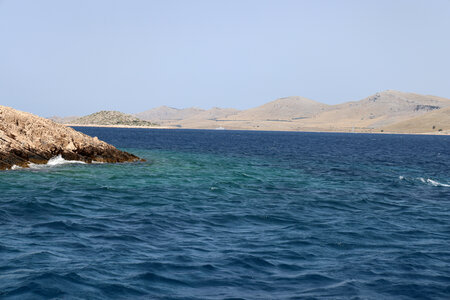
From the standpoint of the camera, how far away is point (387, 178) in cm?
4022

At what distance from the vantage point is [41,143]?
44219 mm

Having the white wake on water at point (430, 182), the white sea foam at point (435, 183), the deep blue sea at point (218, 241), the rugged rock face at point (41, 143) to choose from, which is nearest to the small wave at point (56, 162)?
the rugged rock face at point (41, 143)

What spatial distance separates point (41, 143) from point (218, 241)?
3302cm

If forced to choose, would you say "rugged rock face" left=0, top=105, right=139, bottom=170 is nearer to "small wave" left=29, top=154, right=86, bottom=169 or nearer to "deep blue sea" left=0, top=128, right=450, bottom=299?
"small wave" left=29, top=154, right=86, bottom=169

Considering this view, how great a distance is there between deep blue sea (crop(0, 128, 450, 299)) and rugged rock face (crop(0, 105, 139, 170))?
29.8ft

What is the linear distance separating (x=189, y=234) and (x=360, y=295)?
7792 millimetres

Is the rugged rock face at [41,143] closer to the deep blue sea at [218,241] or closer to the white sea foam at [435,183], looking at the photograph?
the deep blue sea at [218,241]

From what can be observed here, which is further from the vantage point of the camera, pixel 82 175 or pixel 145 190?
pixel 82 175

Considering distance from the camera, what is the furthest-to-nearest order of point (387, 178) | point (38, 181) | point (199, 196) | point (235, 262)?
point (387, 178) → point (38, 181) → point (199, 196) → point (235, 262)

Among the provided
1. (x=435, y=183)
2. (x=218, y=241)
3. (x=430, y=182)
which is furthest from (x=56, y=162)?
(x=435, y=183)

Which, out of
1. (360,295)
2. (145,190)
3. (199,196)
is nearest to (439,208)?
(199,196)

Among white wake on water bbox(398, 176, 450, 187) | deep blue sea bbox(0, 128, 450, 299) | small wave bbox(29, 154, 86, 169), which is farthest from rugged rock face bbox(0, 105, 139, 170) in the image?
white wake on water bbox(398, 176, 450, 187)

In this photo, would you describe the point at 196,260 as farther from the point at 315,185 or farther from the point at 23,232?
the point at 315,185

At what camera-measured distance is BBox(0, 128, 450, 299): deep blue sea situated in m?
12.2
